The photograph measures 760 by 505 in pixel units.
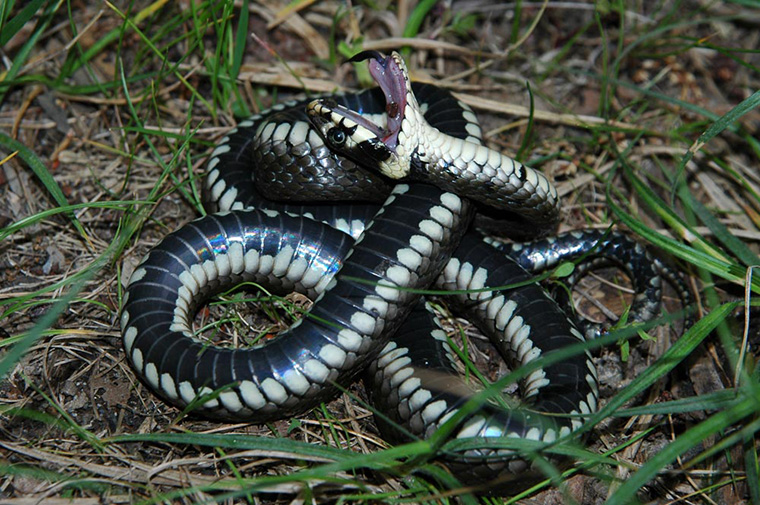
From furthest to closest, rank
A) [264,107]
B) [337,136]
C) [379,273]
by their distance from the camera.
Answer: [264,107]
[337,136]
[379,273]

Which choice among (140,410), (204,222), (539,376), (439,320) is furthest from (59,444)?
(539,376)

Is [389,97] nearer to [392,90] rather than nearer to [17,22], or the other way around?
[392,90]

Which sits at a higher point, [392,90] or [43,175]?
[392,90]

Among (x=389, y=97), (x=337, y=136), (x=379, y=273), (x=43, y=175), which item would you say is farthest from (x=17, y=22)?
(x=379, y=273)

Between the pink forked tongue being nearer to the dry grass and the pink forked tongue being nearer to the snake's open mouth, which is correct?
the snake's open mouth

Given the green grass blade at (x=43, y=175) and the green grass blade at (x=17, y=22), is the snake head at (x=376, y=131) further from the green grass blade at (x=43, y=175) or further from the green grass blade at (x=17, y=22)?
the green grass blade at (x=17, y=22)

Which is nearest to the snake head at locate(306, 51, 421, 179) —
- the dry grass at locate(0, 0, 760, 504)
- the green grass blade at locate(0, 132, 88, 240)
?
the dry grass at locate(0, 0, 760, 504)

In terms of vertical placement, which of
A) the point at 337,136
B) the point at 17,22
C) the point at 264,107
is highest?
the point at 17,22
